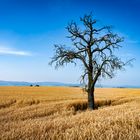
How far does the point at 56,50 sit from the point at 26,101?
648cm

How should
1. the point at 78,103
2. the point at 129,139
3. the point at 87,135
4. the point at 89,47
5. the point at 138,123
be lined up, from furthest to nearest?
the point at 78,103, the point at 89,47, the point at 138,123, the point at 87,135, the point at 129,139

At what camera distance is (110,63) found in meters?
29.5

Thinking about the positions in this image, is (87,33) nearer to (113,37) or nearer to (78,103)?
(113,37)

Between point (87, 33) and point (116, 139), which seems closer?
point (116, 139)

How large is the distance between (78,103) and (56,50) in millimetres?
6530

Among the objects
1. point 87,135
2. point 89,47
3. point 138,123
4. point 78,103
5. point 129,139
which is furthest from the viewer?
point 78,103

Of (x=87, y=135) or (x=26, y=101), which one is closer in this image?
(x=87, y=135)

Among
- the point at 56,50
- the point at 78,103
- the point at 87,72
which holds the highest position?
the point at 56,50

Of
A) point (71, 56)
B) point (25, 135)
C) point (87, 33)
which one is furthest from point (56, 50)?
point (25, 135)

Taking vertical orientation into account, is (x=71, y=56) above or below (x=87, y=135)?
above

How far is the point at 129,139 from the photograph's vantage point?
24.4ft

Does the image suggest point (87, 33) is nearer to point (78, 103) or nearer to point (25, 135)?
point (78, 103)

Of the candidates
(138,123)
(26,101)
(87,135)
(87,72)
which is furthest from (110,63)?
(87,135)

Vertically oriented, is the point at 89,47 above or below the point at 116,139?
above
